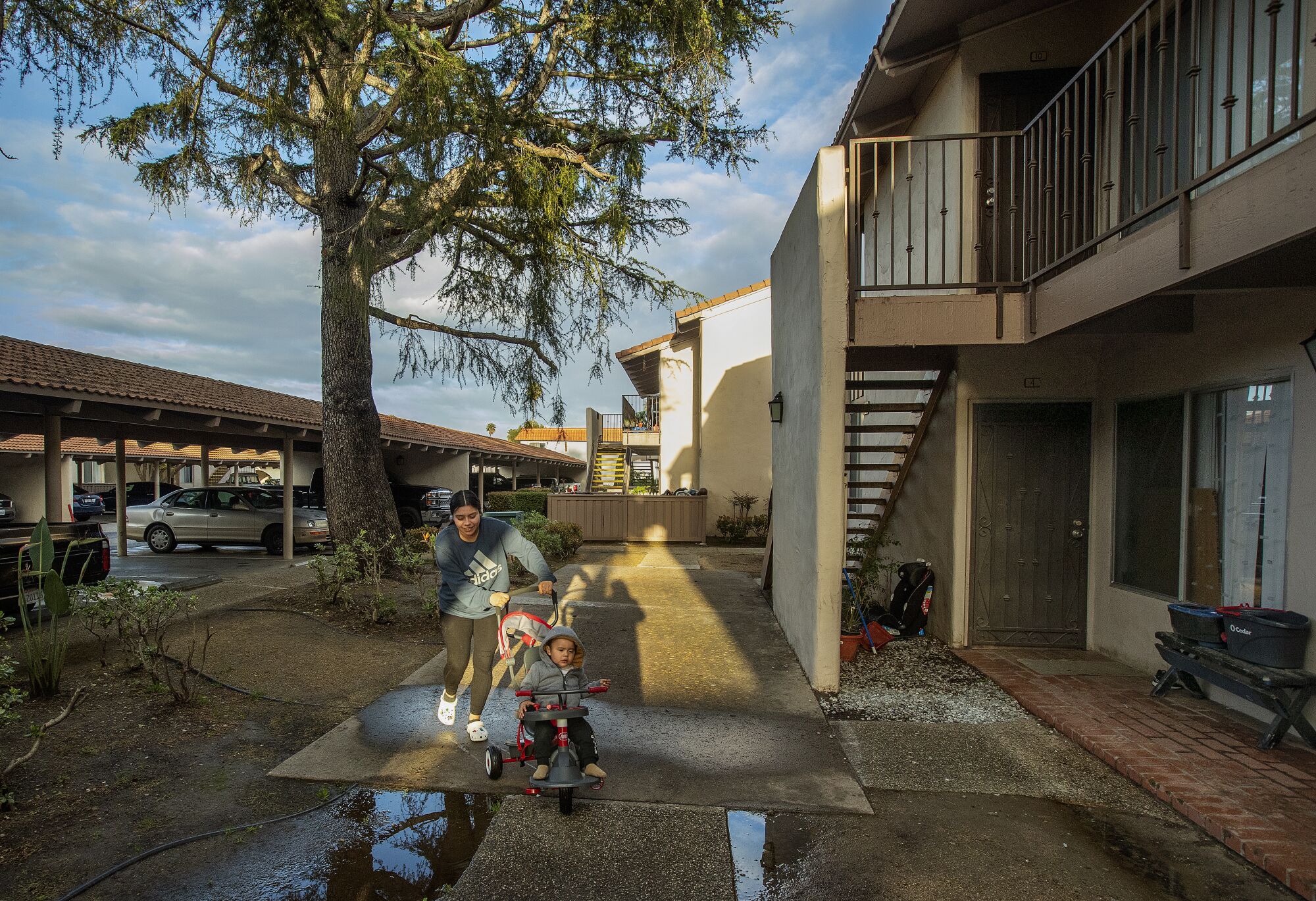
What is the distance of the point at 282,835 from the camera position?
323 cm

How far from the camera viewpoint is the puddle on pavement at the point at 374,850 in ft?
9.38

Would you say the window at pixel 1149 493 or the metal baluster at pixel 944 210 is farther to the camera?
the window at pixel 1149 493

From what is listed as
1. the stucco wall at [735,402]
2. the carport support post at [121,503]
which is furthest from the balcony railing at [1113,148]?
the carport support post at [121,503]

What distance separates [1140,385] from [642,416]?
18517mm

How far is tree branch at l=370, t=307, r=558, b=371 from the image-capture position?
9945 mm

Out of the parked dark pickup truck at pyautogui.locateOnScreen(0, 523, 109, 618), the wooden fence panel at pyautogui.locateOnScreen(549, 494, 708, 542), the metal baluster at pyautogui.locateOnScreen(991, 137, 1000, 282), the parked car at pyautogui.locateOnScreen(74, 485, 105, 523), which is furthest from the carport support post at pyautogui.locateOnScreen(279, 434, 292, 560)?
the parked car at pyautogui.locateOnScreen(74, 485, 105, 523)

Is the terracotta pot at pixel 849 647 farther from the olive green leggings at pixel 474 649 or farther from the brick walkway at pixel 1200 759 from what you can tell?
the olive green leggings at pixel 474 649

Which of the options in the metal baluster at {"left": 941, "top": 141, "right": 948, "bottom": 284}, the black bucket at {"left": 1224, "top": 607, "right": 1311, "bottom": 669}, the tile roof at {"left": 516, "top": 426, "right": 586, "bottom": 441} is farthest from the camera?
the tile roof at {"left": 516, "top": 426, "right": 586, "bottom": 441}

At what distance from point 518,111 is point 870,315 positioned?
4.55 m

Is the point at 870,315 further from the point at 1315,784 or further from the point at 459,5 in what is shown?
the point at 459,5

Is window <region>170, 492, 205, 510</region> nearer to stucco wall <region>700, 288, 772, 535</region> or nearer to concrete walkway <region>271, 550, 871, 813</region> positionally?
stucco wall <region>700, 288, 772, 535</region>

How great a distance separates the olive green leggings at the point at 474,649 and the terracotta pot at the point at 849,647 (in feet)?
10.6

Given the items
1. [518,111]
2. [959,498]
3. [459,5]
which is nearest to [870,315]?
[959,498]

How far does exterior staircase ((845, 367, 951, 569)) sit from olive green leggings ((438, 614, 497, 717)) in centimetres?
326
